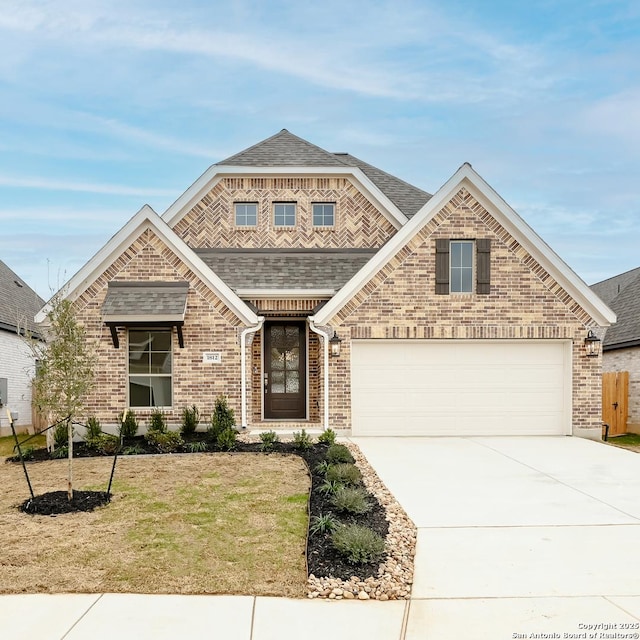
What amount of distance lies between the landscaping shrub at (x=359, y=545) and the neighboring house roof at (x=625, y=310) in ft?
45.5

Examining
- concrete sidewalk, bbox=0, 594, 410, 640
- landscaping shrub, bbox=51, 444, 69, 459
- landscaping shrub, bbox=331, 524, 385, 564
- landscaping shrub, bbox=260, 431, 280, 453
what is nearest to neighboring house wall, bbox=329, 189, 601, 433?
landscaping shrub, bbox=260, 431, 280, 453

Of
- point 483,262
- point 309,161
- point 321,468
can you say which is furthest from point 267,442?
point 309,161

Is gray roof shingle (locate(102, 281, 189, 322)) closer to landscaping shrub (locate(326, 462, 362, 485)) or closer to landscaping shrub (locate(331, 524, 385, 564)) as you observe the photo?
landscaping shrub (locate(326, 462, 362, 485))

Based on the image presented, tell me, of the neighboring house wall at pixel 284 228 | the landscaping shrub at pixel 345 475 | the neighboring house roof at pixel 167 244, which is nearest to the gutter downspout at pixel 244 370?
the neighboring house roof at pixel 167 244

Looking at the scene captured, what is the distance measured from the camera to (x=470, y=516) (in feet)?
24.6

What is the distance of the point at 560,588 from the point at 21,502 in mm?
6729

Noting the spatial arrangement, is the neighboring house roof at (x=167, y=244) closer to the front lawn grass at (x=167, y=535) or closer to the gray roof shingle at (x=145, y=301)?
the gray roof shingle at (x=145, y=301)

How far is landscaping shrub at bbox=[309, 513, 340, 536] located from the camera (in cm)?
659

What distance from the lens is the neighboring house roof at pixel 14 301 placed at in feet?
61.0

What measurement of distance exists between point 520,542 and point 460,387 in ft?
26.2

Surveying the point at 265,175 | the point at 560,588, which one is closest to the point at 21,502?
the point at 560,588

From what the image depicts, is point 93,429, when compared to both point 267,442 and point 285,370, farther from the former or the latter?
point 285,370

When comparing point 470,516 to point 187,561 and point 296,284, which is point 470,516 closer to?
point 187,561

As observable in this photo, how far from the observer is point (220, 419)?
1299 cm
